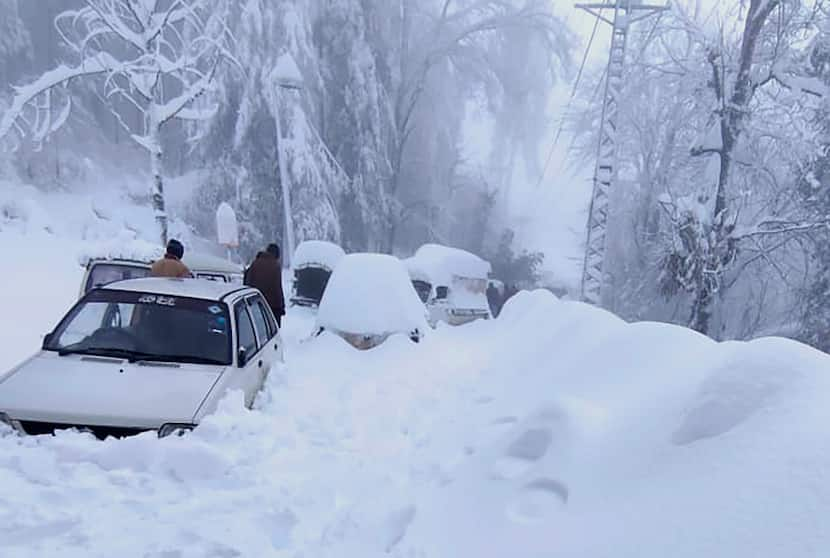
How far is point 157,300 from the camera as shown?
4.56 metres

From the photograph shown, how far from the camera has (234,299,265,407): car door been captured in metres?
4.39

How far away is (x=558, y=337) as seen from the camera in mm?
6594

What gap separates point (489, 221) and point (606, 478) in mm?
30476

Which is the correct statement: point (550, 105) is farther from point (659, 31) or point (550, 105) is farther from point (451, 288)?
point (451, 288)

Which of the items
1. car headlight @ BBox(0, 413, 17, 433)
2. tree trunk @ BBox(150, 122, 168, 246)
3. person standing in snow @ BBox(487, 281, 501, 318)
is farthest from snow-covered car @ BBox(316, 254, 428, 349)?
person standing in snow @ BBox(487, 281, 501, 318)

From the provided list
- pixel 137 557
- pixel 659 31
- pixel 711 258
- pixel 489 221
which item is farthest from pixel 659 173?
pixel 137 557

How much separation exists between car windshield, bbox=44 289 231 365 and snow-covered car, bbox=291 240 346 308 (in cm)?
923

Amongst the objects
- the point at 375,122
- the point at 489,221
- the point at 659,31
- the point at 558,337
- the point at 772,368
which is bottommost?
the point at 489,221

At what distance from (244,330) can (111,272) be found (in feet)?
9.49

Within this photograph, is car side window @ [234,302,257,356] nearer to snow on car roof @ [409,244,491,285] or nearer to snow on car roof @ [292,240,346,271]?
snow on car roof @ [409,244,491,285]

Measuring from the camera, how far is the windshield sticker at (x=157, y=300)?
14.9 feet

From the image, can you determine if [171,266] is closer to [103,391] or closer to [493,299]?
[103,391]

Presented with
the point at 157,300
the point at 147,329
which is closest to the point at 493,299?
the point at 157,300

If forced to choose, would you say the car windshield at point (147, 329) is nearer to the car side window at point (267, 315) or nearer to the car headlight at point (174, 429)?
the car headlight at point (174, 429)
